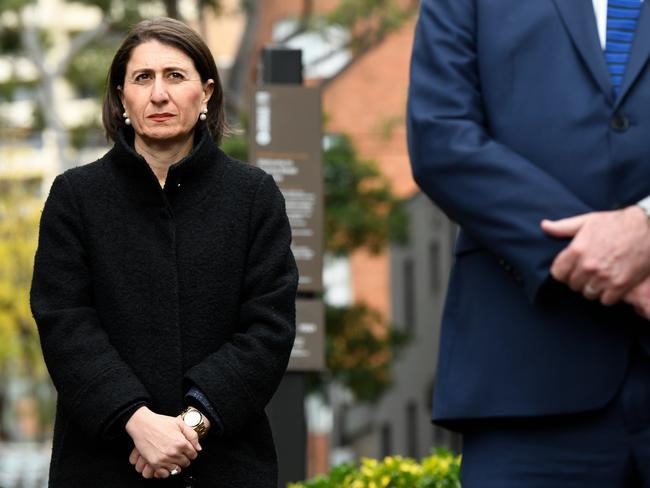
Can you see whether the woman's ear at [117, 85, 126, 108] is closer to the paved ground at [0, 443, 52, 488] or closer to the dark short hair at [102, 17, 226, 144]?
the dark short hair at [102, 17, 226, 144]

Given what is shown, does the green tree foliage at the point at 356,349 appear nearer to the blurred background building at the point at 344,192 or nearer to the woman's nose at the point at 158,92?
the blurred background building at the point at 344,192

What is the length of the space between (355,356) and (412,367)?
13383 millimetres

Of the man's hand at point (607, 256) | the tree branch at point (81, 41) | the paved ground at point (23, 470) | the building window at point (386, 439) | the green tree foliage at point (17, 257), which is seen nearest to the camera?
the man's hand at point (607, 256)

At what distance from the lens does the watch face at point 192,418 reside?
11.2ft

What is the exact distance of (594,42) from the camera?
3.15 m

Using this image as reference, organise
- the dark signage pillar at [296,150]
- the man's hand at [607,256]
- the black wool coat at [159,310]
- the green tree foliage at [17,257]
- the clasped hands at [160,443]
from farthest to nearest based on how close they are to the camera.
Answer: the green tree foliage at [17,257]
the dark signage pillar at [296,150]
the black wool coat at [159,310]
the clasped hands at [160,443]
the man's hand at [607,256]

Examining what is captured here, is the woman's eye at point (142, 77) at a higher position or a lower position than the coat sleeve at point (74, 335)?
higher

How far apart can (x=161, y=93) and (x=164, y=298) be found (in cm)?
46

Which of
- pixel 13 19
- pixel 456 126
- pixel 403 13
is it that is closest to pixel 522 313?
pixel 456 126

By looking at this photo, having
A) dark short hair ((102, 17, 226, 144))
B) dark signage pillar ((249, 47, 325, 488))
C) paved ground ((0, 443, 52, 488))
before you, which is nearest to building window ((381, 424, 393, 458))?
paved ground ((0, 443, 52, 488))

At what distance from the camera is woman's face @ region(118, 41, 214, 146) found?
3.63 meters

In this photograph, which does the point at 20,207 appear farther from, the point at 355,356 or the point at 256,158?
the point at 256,158

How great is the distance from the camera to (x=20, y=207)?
4138cm

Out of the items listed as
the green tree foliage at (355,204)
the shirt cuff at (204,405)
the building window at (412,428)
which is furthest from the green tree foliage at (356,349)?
the shirt cuff at (204,405)
